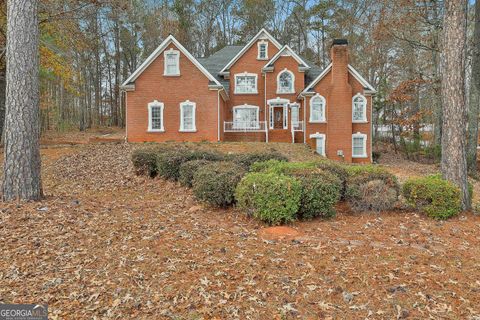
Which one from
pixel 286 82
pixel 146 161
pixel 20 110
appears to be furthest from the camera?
pixel 286 82

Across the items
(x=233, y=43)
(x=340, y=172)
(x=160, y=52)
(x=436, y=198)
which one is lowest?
(x=436, y=198)

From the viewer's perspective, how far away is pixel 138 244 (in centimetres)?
456

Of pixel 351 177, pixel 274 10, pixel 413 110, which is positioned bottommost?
pixel 351 177

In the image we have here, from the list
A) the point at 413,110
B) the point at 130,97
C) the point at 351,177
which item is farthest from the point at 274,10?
the point at 351,177

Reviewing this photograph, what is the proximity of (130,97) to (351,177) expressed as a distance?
15.9 metres

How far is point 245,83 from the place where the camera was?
22609 millimetres

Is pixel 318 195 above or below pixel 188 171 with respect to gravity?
below

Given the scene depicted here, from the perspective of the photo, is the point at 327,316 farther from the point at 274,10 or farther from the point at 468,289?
the point at 274,10

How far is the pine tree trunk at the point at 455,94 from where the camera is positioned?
19.3ft

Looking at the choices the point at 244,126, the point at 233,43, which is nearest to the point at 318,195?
the point at 244,126

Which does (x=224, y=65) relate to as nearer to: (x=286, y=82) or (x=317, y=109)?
(x=286, y=82)

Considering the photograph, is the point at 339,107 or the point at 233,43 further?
the point at 233,43

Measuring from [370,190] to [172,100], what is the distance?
1511 cm

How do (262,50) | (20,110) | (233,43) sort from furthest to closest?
(233,43) < (262,50) < (20,110)
